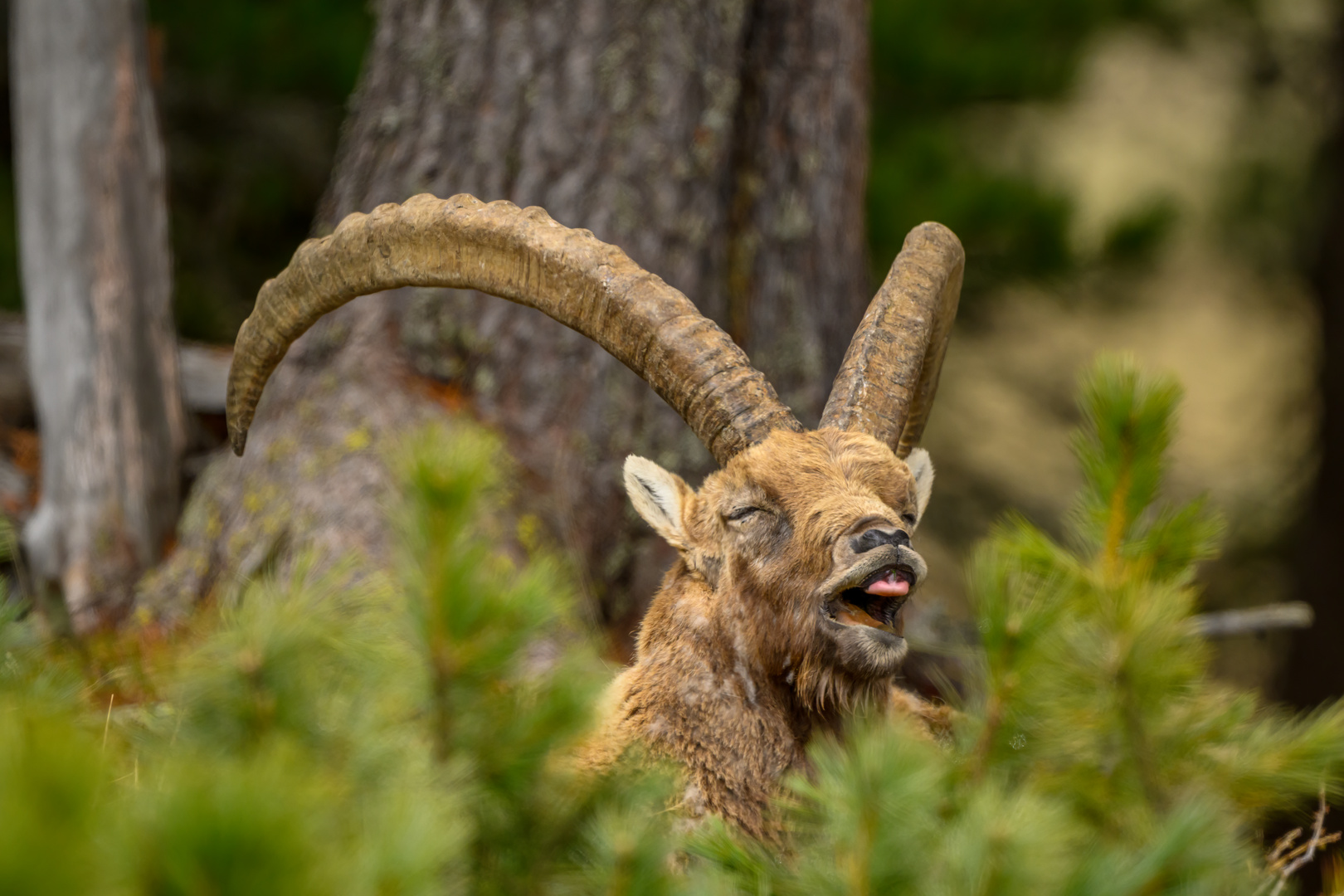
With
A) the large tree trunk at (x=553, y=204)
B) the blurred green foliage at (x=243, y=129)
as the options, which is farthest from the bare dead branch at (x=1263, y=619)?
the blurred green foliage at (x=243, y=129)

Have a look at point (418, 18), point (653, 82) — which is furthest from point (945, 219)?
point (418, 18)

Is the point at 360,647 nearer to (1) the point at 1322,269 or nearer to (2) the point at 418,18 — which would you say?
(2) the point at 418,18

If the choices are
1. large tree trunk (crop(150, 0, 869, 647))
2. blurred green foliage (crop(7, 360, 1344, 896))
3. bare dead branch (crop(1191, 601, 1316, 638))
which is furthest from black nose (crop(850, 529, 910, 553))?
bare dead branch (crop(1191, 601, 1316, 638))

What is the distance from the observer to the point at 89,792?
105 centimetres

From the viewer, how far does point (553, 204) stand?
476cm

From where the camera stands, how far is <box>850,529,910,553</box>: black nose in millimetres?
2645

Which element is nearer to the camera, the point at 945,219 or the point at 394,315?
the point at 394,315

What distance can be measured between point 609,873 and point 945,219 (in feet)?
22.9

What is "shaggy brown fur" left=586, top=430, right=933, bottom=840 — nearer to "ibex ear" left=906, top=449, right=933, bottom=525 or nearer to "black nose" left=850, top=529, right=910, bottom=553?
"black nose" left=850, top=529, right=910, bottom=553

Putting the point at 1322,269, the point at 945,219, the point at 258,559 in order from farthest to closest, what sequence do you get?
the point at 1322,269
the point at 945,219
the point at 258,559

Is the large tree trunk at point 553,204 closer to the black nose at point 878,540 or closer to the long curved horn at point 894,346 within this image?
the long curved horn at point 894,346

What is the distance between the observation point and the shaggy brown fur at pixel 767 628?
107 inches

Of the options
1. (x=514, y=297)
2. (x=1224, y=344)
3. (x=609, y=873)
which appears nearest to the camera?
(x=609, y=873)

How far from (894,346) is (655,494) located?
0.79 m
